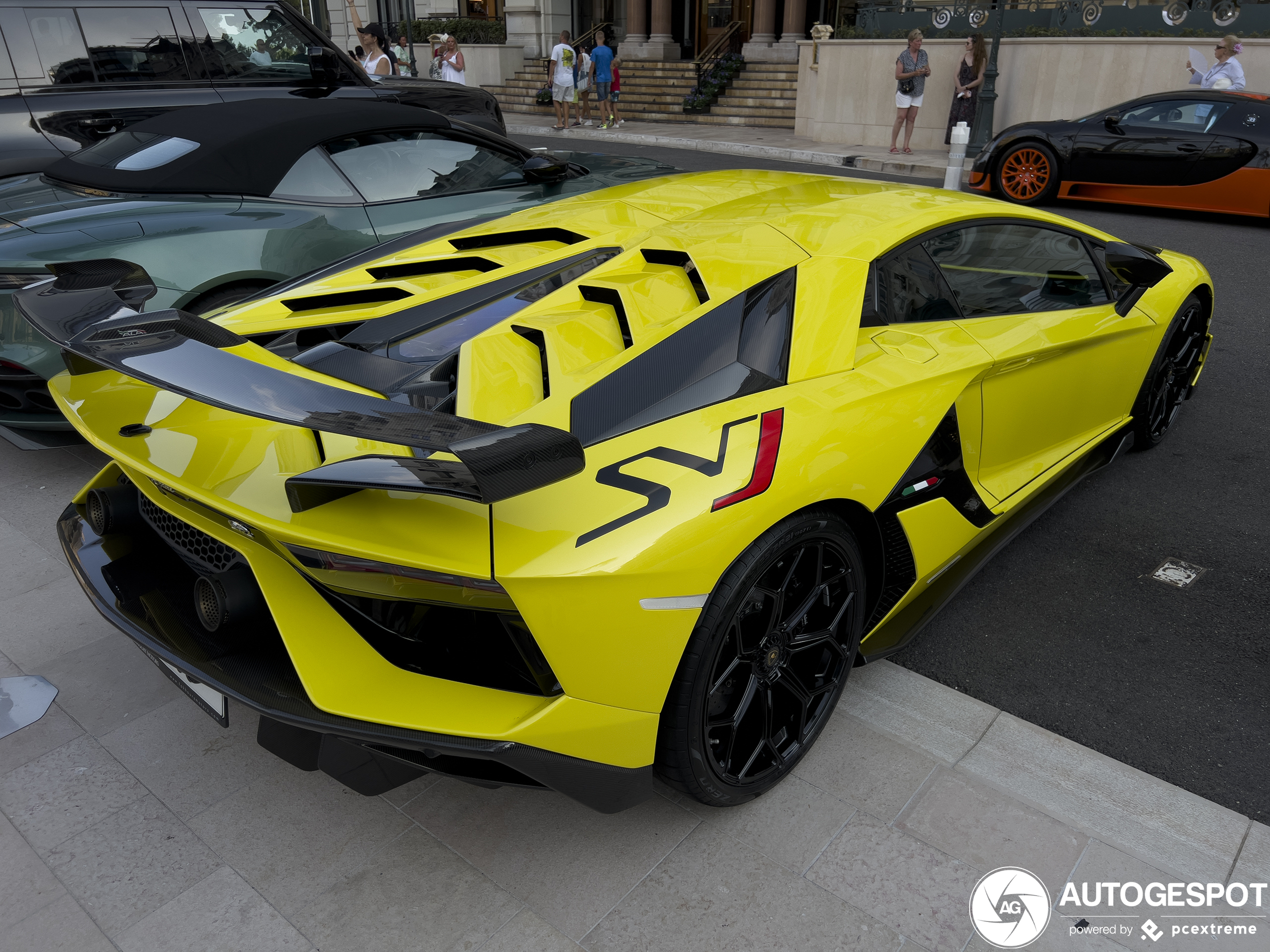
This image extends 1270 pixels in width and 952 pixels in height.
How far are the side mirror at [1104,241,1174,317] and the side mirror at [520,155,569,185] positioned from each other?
3.08 m

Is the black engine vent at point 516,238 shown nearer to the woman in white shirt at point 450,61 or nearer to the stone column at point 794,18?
the woman in white shirt at point 450,61

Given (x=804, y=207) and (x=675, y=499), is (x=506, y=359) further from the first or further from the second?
(x=804, y=207)

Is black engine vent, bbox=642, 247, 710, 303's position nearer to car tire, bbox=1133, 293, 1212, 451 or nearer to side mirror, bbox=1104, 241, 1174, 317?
side mirror, bbox=1104, 241, 1174, 317

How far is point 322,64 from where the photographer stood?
7.51 m

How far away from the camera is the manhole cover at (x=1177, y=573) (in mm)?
3420

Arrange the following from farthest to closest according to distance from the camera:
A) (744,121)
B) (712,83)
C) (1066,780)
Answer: (712,83)
(744,121)
(1066,780)

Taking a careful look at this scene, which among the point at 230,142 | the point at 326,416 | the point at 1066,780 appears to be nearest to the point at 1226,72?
the point at 230,142

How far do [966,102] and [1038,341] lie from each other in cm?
1315

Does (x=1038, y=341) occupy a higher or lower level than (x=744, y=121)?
higher

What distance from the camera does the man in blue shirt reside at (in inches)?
729

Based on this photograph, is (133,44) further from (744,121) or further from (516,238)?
(744,121)

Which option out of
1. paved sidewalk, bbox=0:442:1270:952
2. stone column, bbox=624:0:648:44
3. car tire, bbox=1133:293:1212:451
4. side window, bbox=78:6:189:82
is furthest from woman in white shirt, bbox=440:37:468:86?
paved sidewalk, bbox=0:442:1270:952

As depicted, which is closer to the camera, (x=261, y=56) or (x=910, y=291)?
(x=910, y=291)

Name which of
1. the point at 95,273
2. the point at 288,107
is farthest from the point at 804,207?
the point at 288,107
